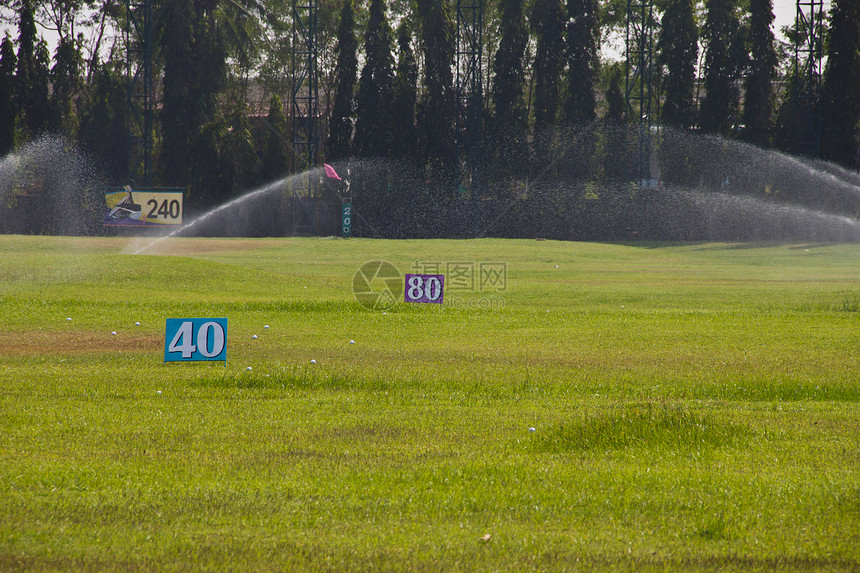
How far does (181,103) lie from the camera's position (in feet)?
195

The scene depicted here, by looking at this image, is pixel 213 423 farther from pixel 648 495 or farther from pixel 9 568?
pixel 648 495

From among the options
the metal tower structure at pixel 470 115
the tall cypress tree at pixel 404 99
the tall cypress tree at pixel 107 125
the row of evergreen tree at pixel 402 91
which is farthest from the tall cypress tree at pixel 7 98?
the metal tower structure at pixel 470 115

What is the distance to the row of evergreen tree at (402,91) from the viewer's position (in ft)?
190

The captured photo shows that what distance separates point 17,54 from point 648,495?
202 ft

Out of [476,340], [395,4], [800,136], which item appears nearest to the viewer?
[476,340]

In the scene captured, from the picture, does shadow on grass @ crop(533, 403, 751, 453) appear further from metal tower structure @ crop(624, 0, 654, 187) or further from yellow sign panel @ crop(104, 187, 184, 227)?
metal tower structure @ crop(624, 0, 654, 187)

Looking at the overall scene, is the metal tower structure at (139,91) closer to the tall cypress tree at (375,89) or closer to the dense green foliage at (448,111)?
the dense green foliage at (448,111)

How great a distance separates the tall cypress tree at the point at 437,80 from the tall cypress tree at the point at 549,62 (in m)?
6.13

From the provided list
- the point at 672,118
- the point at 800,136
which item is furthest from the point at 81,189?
the point at 800,136

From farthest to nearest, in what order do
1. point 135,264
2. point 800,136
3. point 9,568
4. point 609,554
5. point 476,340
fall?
point 800,136 → point 135,264 → point 476,340 → point 609,554 → point 9,568

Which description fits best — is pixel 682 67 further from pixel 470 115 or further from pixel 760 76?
pixel 470 115

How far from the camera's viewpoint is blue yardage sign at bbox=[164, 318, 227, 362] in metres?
11.5

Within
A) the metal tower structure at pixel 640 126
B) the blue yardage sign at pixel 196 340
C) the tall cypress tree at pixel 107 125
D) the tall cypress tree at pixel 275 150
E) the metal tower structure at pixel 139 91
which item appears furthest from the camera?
the tall cypress tree at pixel 107 125

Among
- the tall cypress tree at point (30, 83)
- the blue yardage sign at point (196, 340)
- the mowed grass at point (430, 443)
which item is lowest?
the mowed grass at point (430, 443)
